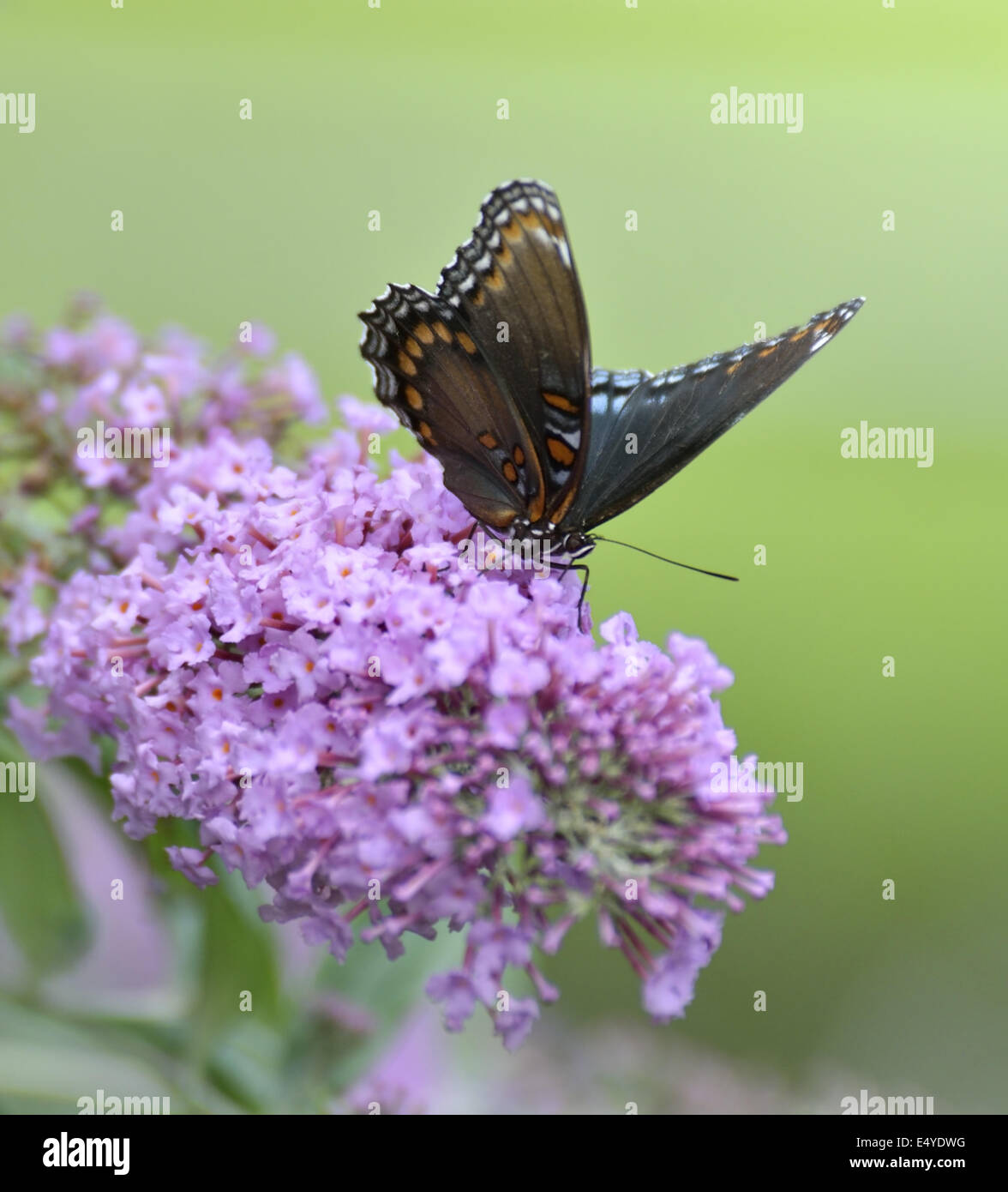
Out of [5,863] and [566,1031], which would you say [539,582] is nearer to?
[5,863]

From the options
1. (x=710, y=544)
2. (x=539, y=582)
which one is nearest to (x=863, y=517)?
(x=710, y=544)

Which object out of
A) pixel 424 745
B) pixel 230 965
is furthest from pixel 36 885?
pixel 424 745

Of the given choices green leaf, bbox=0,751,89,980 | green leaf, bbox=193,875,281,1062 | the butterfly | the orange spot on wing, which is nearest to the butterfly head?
the butterfly

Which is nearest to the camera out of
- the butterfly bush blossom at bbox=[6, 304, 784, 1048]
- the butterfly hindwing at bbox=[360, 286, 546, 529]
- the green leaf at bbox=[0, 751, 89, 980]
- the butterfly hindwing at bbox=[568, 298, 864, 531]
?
the butterfly bush blossom at bbox=[6, 304, 784, 1048]

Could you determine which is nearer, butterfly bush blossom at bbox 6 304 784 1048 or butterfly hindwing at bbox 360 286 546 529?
butterfly bush blossom at bbox 6 304 784 1048

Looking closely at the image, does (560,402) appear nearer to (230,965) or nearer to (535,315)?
(535,315)

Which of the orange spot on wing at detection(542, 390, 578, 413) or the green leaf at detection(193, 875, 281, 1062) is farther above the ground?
the orange spot on wing at detection(542, 390, 578, 413)

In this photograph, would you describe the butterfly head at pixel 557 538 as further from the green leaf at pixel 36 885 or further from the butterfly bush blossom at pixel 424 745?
the green leaf at pixel 36 885

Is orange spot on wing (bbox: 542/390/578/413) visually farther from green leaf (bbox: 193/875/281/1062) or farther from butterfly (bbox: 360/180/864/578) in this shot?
green leaf (bbox: 193/875/281/1062)
